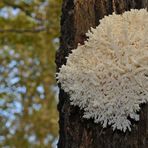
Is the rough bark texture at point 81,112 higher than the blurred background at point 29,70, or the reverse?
the blurred background at point 29,70

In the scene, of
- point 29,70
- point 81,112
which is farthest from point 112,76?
point 29,70

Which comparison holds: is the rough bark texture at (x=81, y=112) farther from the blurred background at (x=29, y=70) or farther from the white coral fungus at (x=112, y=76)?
the blurred background at (x=29, y=70)

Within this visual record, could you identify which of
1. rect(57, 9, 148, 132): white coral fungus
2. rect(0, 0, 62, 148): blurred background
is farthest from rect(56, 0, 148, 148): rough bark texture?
rect(0, 0, 62, 148): blurred background

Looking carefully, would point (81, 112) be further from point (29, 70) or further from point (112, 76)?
point (29, 70)

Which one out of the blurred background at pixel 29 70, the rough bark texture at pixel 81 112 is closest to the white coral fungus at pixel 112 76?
the rough bark texture at pixel 81 112

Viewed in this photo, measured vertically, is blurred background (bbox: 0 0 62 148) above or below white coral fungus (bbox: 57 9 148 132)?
above

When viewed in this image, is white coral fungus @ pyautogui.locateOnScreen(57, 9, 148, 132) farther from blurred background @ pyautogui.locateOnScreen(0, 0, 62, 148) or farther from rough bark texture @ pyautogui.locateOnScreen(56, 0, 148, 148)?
blurred background @ pyautogui.locateOnScreen(0, 0, 62, 148)

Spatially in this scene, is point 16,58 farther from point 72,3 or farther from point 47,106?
point 72,3
